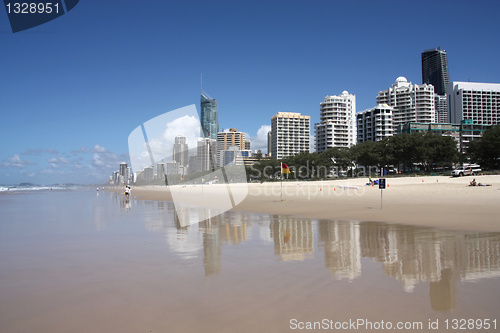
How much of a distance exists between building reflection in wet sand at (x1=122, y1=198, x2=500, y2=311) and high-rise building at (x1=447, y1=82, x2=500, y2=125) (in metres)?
195

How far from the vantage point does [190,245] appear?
38.4ft

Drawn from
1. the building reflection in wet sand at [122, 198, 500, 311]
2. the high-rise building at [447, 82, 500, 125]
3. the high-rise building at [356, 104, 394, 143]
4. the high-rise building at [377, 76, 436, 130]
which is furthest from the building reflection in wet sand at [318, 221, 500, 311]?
the high-rise building at [447, 82, 500, 125]

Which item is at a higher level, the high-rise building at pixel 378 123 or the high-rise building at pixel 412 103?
the high-rise building at pixel 412 103

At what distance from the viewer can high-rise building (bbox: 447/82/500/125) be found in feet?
579

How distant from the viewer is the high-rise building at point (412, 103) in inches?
6540

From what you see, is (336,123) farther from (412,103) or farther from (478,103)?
(478,103)

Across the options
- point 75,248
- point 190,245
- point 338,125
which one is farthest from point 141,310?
point 338,125

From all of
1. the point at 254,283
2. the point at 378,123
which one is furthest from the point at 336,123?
the point at 254,283

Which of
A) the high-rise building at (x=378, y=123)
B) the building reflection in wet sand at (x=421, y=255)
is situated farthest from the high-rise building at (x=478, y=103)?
the building reflection in wet sand at (x=421, y=255)

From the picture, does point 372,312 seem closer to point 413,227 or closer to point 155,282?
point 155,282

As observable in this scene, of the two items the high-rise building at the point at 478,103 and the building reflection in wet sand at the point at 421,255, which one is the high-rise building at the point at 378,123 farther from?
the building reflection in wet sand at the point at 421,255

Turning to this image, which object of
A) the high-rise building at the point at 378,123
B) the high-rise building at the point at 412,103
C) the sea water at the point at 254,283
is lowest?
the sea water at the point at 254,283

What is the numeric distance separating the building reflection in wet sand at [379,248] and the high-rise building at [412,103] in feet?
541

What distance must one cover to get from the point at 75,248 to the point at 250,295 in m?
7.97
